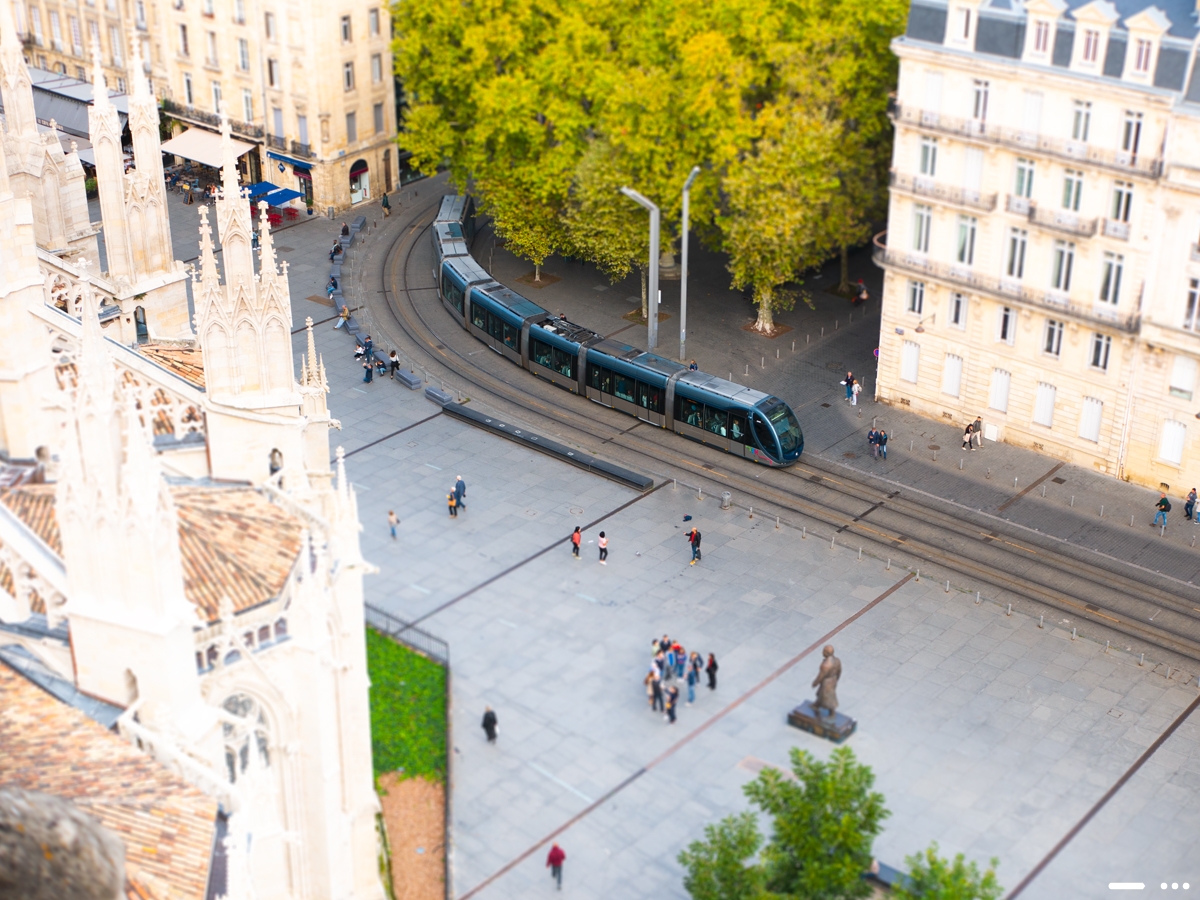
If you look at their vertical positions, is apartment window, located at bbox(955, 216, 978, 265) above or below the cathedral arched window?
above

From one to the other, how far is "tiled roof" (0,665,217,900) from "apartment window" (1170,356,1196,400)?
170 feet

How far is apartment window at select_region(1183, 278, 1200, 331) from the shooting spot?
222 feet

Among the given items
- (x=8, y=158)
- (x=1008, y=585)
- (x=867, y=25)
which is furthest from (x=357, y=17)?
(x=1008, y=585)

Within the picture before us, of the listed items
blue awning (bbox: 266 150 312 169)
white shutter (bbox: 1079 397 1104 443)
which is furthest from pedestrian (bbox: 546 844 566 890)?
blue awning (bbox: 266 150 312 169)

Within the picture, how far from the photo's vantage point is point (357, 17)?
338ft

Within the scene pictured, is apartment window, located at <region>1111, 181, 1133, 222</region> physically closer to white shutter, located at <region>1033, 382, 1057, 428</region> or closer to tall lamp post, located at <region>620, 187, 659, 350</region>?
white shutter, located at <region>1033, 382, 1057, 428</region>

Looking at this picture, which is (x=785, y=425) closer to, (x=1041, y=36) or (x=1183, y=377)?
(x=1183, y=377)

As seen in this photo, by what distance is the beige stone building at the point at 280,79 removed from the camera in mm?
102438

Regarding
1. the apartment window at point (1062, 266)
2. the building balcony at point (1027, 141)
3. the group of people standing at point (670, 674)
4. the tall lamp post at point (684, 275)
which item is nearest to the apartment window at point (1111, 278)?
the apartment window at point (1062, 266)

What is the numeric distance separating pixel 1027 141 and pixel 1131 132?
4843mm

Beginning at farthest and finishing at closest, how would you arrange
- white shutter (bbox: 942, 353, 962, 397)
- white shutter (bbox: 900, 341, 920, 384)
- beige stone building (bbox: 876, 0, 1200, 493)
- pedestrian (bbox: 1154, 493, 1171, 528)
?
white shutter (bbox: 900, 341, 920, 384) < white shutter (bbox: 942, 353, 962, 397) < pedestrian (bbox: 1154, 493, 1171, 528) < beige stone building (bbox: 876, 0, 1200, 493)

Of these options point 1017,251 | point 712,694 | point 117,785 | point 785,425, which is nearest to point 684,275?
point 785,425

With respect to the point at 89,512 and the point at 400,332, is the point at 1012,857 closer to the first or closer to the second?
the point at 89,512

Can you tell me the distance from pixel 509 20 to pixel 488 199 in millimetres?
10653
